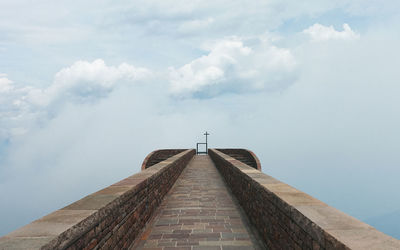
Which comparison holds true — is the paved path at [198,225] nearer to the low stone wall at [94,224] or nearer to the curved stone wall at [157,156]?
the low stone wall at [94,224]

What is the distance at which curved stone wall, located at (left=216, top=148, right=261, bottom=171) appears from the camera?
19.4 meters

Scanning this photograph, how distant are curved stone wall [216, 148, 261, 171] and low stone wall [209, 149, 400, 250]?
15.2 metres

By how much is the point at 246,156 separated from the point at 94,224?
66.2ft

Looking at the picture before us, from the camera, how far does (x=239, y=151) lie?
2394cm

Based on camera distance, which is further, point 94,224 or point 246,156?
point 246,156

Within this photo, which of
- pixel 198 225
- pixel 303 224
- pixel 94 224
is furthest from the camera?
pixel 198 225

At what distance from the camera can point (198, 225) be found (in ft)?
15.1

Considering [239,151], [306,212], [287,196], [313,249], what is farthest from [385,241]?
[239,151]

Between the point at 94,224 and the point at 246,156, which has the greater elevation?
the point at 94,224

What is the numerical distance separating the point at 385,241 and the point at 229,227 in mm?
2998

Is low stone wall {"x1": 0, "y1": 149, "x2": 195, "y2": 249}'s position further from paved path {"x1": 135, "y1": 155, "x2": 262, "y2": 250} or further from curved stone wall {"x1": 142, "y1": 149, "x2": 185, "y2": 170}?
curved stone wall {"x1": 142, "y1": 149, "x2": 185, "y2": 170}

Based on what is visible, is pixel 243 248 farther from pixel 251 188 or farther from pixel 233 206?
pixel 233 206

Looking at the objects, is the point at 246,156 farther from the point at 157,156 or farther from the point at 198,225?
the point at 198,225

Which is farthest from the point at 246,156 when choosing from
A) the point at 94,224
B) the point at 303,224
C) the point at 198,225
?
the point at 94,224
